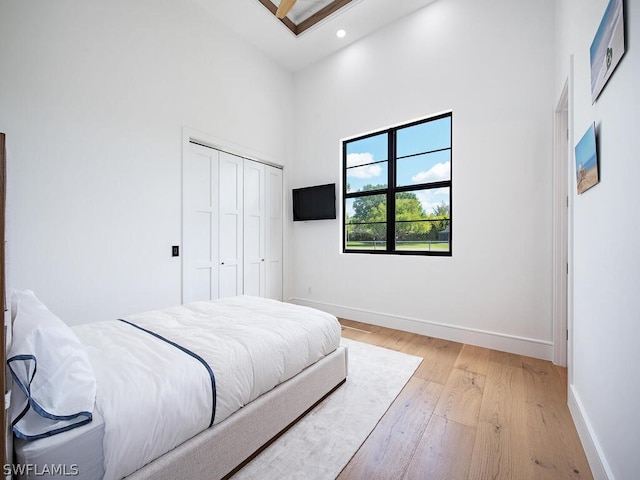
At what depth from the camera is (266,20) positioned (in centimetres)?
344

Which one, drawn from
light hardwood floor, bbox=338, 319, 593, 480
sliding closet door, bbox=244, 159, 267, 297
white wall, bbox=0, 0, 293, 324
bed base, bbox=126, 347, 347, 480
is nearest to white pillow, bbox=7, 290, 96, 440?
bed base, bbox=126, 347, 347, 480

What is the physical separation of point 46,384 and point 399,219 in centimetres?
336

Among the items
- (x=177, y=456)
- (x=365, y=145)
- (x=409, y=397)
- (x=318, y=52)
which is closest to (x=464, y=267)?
(x=409, y=397)

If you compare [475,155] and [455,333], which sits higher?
[475,155]

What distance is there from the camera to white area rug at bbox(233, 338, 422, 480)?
1.36 meters

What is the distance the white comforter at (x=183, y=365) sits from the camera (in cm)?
99

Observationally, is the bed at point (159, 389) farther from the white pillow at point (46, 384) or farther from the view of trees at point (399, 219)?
the view of trees at point (399, 219)

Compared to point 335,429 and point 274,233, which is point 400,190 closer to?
point 274,233

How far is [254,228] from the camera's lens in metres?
3.96

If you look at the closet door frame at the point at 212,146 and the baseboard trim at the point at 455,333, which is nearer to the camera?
the baseboard trim at the point at 455,333

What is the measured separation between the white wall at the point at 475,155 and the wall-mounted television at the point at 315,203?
716 millimetres

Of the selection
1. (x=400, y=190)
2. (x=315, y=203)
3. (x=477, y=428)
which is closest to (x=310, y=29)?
(x=315, y=203)

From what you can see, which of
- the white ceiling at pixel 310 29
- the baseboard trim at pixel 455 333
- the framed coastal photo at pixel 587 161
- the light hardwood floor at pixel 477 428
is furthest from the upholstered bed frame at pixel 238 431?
the white ceiling at pixel 310 29

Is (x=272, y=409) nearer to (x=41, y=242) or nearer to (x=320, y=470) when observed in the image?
(x=320, y=470)
